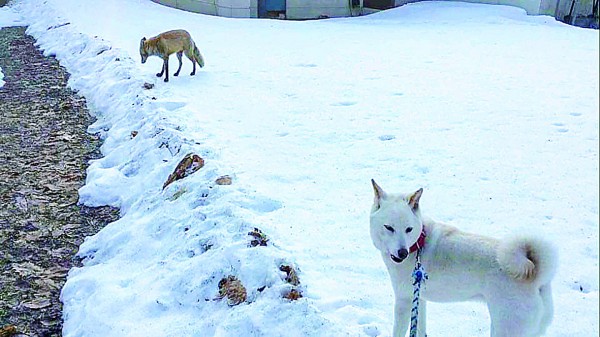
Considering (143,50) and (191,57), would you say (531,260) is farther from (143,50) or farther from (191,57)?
(143,50)

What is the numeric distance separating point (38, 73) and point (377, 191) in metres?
8.70

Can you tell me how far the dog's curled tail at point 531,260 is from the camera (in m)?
2.34

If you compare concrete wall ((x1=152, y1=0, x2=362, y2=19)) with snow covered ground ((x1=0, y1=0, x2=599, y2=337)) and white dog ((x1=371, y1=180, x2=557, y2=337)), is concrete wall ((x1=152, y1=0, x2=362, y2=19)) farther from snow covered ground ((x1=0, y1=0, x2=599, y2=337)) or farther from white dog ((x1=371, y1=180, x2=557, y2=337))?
white dog ((x1=371, y1=180, x2=557, y2=337))

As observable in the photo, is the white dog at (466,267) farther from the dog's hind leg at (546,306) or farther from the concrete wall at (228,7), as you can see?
the concrete wall at (228,7)

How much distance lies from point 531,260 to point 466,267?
0.96ft

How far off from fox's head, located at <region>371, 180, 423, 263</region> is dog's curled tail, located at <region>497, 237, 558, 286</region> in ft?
1.34

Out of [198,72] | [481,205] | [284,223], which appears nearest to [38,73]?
[198,72]

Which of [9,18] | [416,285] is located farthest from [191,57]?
[9,18]

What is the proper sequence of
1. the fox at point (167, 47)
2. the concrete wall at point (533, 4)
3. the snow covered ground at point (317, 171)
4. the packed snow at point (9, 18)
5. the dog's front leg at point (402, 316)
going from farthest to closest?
1. the concrete wall at point (533, 4)
2. the packed snow at point (9, 18)
3. the fox at point (167, 47)
4. the snow covered ground at point (317, 171)
5. the dog's front leg at point (402, 316)

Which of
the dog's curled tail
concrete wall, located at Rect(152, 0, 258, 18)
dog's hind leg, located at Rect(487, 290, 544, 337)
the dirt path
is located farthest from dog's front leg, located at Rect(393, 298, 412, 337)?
concrete wall, located at Rect(152, 0, 258, 18)

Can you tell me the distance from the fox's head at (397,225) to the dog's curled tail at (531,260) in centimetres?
41

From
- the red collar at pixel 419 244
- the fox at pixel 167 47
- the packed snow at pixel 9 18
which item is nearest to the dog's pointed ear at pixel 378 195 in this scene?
the red collar at pixel 419 244

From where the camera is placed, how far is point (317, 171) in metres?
5.46

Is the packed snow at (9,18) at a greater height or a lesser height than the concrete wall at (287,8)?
lesser
